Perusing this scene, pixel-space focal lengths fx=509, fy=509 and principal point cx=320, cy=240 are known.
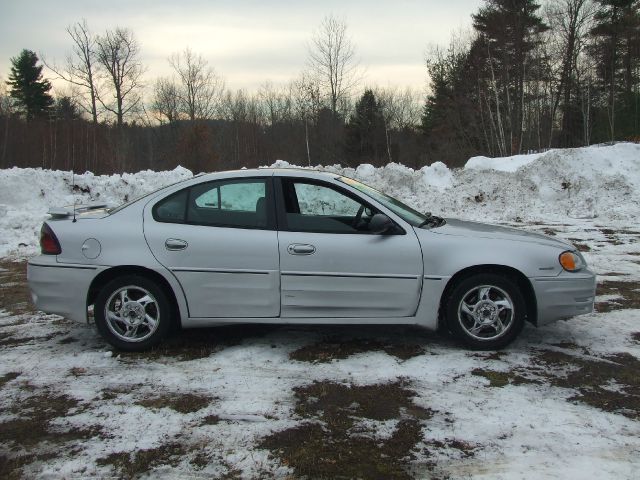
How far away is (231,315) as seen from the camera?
14.5 ft

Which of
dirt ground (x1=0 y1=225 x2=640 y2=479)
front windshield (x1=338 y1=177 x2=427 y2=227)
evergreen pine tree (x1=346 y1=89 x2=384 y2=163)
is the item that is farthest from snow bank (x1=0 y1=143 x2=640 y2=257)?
evergreen pine tree (x1=346 y1=89 x2=384 y2=163)

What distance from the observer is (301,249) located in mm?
4301

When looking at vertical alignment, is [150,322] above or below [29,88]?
below

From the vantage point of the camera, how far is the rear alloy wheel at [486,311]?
4.34 metres

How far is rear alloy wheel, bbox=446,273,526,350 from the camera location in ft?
14.2

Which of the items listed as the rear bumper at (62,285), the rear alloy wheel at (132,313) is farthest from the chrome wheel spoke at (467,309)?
the rear bumper at (62,285)

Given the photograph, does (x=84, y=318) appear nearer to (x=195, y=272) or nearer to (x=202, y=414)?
(x=195, y=272)

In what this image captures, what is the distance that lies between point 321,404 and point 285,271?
123cm

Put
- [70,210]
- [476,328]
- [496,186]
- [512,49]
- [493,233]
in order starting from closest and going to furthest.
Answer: [476,328] → [493,233] → [70,210] → [496,186] → [512,49]

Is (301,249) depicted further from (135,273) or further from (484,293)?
(484,293)

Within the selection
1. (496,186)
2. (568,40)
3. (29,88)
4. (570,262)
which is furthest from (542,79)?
(29,88)

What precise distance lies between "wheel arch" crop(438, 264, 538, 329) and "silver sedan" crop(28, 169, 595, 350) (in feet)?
0.03

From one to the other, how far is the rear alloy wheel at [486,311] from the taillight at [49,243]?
342 cm

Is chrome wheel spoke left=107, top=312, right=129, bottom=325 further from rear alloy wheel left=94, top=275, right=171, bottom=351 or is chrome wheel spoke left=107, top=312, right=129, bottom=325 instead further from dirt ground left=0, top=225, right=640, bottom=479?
dirt ground left=0, top=225, right=640, bottom=479
